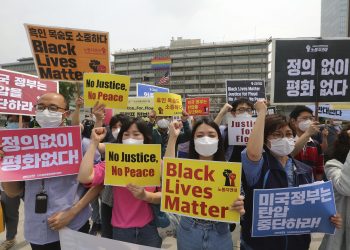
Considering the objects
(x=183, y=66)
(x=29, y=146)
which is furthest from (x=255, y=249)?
(x=183, y=66)

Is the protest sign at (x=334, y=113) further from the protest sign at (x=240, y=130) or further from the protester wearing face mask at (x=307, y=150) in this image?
the protest sign at (x=240, y=130)

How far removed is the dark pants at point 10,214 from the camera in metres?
4.12

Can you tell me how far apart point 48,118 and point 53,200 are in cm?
66

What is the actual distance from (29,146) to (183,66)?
8359 cm

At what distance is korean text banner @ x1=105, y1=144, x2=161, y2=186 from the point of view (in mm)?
2393

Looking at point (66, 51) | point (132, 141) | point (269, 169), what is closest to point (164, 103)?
point (66, 51)

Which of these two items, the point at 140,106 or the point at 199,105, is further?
the point at 199,105

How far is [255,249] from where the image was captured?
2.33 m

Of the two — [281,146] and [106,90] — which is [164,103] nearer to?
[106,90]

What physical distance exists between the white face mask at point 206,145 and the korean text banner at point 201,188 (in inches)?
7.8

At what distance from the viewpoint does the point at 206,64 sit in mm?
83750

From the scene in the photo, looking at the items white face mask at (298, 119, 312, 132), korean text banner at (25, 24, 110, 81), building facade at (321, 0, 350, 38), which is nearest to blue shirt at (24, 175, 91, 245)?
korean text banner at (25, 24, 110, 81)

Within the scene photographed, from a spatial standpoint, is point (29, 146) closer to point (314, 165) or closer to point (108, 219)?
point (108, 219)

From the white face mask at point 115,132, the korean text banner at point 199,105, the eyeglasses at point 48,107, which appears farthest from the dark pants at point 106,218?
the korean text banner at point 199,105
